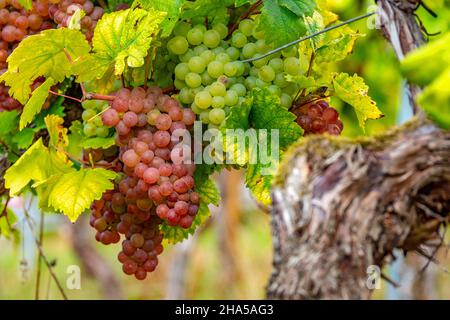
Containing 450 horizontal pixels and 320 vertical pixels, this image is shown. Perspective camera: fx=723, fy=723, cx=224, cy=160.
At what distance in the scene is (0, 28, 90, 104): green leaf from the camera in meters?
1.00

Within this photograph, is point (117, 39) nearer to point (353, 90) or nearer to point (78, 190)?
point (78, 190)

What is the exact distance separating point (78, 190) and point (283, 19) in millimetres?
370

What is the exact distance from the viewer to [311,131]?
102 cm

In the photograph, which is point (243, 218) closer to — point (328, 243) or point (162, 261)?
point (162, 261)

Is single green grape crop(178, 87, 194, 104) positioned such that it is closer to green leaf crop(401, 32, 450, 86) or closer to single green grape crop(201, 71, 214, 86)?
single green grape crop(201, 71, 214, 86)

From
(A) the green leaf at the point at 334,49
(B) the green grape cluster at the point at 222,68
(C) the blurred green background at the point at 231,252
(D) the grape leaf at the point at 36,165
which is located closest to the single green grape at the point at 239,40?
(B) the green grape cluster at the point at 222,68

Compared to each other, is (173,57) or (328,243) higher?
(173,57)

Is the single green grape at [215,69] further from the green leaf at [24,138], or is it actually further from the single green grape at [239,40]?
the green leaf at [24,138]

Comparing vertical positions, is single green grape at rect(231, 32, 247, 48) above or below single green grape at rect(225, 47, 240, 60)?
above

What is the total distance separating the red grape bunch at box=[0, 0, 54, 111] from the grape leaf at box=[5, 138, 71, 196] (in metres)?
0.16

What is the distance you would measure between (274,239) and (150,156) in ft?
1.03

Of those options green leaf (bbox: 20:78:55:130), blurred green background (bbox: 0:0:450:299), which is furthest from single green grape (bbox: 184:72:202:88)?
blurred green background (bbox: 0:0:450:299)

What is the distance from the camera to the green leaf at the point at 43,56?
1.00m
